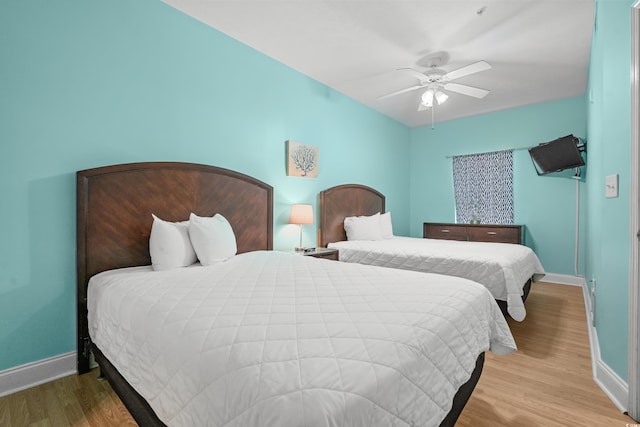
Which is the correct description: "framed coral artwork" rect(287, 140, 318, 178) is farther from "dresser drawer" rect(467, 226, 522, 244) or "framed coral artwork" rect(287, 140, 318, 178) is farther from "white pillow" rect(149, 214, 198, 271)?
"dresser drawer" rect(467, 226, 522, 244)

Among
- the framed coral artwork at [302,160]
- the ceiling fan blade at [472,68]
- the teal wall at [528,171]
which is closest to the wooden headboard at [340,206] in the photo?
the framed coral artwork at [302,160]

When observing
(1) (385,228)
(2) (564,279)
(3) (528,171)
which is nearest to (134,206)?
(1) (385,228)

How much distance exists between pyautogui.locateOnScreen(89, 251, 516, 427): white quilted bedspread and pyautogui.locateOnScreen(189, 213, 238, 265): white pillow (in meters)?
0.37

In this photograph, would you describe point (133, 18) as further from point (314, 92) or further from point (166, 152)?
point (314, 92)

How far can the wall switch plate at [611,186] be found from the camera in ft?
5.63

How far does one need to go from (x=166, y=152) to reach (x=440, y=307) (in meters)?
2.27

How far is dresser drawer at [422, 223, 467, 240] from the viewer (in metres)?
4.77

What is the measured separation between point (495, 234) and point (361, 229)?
2151mm

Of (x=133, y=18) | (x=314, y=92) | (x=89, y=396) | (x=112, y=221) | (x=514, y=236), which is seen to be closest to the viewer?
(x=89, y=396)

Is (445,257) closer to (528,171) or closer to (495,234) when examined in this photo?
(495,234)

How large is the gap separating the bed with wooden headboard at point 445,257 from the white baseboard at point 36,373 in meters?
2.47

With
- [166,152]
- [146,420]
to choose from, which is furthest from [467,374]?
[166,152]

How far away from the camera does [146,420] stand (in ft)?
3.76

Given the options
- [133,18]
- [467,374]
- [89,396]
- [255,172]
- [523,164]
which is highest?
[133,18]
